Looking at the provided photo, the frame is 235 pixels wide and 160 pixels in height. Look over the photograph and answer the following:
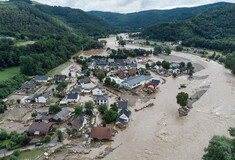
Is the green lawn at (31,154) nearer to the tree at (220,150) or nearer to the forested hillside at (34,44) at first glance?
the tree at (220,150)

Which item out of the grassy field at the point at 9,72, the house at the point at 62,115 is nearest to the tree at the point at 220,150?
the house at the point at 62,115

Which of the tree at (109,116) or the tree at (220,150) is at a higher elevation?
the tree at (220,150)

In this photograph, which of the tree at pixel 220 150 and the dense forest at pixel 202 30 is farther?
the dense forest at pixel 202 30

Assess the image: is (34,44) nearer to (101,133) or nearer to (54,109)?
(54,109)


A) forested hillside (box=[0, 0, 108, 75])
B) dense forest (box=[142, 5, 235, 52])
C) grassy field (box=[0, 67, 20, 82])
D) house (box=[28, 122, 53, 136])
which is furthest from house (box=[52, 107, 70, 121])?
dense forest (box=[142, 5, 235, 52])

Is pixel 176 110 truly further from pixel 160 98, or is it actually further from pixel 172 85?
pixel 172 85

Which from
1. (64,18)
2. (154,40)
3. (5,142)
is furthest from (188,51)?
(64,18)

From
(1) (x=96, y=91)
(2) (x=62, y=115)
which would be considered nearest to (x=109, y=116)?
(2) (x=62, y=115)
